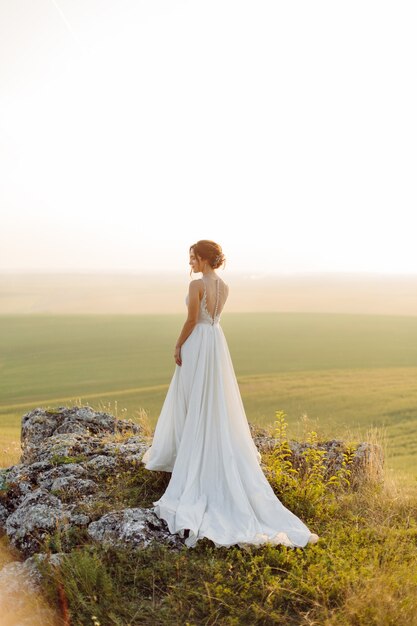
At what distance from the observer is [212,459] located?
7906mm

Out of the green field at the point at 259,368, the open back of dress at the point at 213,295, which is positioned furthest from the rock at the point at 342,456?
the open back of dress at the point at 213,295

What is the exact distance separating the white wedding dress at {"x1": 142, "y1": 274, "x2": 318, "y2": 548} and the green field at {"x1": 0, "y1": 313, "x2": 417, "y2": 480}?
3.97 meters

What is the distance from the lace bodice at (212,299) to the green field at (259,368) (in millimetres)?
4553

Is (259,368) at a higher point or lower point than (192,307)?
lower

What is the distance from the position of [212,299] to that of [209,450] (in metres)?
2.16

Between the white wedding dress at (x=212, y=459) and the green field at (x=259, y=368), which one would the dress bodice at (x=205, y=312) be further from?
the green field at (x=259, y=368)

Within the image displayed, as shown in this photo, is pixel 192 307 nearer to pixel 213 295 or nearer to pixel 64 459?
pixel 213 295

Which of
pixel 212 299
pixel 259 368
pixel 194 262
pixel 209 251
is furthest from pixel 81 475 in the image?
pixel 259 368

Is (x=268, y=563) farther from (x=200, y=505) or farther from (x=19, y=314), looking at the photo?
(x=19, y=314)

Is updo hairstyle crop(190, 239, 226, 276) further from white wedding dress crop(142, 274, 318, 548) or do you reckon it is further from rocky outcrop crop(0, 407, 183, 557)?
rocky outcrop crop(0, 407, 183, 557)

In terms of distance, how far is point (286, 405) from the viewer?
34.8 meters

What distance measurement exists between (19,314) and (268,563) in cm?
9381

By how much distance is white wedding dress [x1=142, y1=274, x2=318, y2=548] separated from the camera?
22.8 feet

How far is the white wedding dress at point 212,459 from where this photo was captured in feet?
22.8
